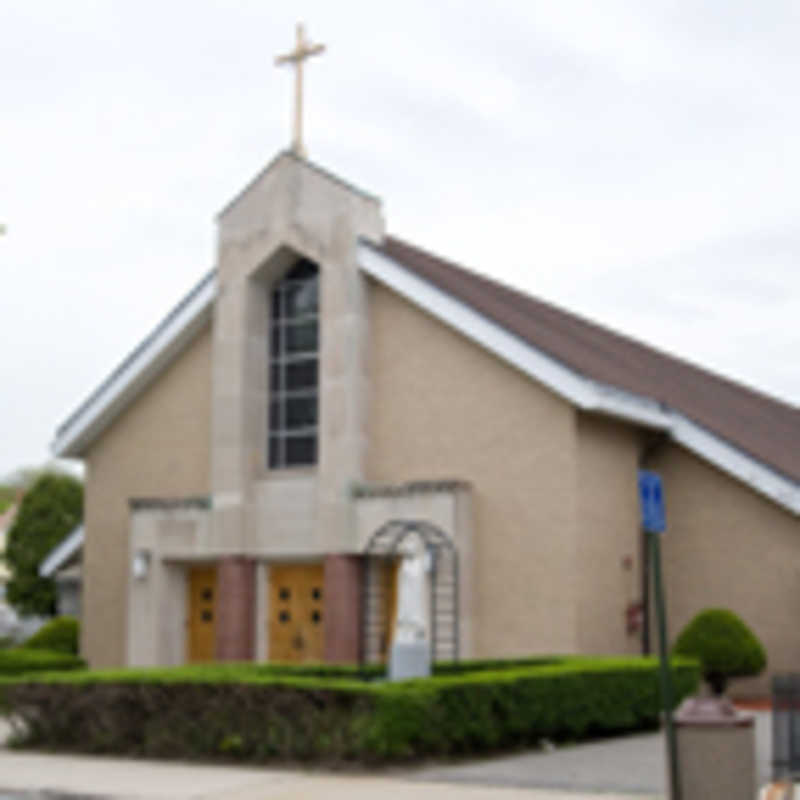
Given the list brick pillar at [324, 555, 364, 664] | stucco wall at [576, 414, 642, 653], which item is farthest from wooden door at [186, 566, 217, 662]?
stucco wall at [576, 414, 642, 653]

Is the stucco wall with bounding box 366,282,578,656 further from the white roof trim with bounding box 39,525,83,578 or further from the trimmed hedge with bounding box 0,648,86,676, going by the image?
the white roof trim with bounding box 39,525,83,578

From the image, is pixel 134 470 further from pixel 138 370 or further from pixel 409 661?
pixel 409 661

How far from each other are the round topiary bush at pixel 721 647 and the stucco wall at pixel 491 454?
1747mm

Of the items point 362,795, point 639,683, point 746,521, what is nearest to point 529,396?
point 746,521

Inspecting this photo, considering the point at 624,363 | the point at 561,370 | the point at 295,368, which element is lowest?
the point at 561,370

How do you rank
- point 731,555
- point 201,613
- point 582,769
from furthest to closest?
point 201,613, point 731,555, point 582,769

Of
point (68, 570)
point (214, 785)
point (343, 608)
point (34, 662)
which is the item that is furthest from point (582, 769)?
→ point (68, 570)

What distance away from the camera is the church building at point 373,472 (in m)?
20.1

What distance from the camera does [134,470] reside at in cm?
2489

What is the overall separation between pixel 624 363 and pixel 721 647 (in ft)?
27.7

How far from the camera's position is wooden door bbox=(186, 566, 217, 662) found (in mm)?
23016

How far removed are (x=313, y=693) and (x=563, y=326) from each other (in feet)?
51.4

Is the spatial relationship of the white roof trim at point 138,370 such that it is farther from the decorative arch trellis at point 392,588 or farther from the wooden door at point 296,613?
the decorative arch trellis at point 392,588

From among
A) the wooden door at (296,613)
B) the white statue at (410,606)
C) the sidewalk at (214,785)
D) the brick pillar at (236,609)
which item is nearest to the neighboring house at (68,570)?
the brick pillar at (236,609)
